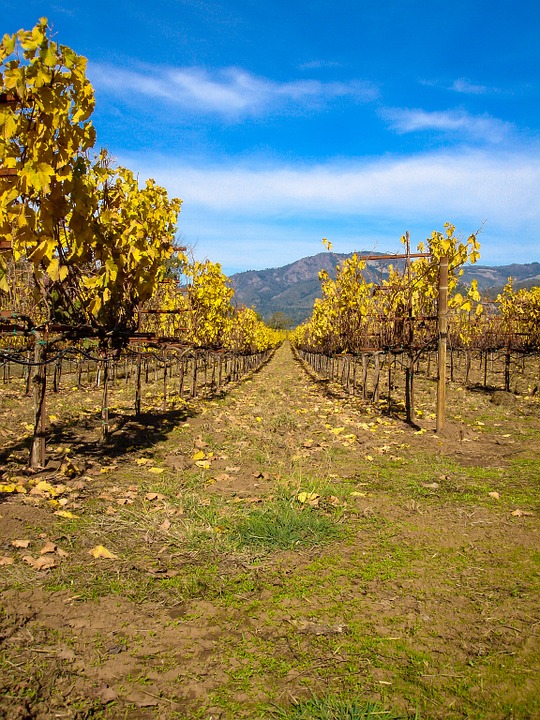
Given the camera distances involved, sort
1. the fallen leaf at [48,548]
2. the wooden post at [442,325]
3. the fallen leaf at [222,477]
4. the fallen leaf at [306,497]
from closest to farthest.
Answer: the fallen leaf at [48,548], the fallen leaf at [306,497], the fallen leaf at [222,477], the wooden post at [442,325]

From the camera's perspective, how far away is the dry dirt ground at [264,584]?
292 cm

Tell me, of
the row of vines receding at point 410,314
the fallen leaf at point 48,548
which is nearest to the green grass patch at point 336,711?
the fallen leaf at point 48,548

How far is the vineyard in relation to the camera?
297 centimetres

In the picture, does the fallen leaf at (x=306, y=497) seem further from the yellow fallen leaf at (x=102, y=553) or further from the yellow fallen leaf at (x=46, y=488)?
the yellow fallen leaf at (x=46, y=488)

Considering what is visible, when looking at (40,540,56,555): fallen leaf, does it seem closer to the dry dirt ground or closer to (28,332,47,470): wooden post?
the dry dirt ground

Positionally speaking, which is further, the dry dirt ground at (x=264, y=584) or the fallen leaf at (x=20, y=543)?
the fallen leaf at (x=20, y=543)

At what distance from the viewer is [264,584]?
168 inches

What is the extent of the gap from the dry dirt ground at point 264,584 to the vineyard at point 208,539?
0.02 metres

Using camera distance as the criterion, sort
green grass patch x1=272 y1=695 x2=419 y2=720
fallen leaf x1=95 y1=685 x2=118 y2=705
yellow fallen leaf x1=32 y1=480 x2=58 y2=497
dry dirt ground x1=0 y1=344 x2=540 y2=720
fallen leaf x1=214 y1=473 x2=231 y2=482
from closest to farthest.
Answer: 1. green grass patch x1=272 y1=695 x2=419 y2=720
2. fallen leaf x1=95 y1=685 x2=118 y2=705
3. dry dirt ground x1=0 y1=344 x2=540 y2=720
4. yellow fallen leaf x1=32 y1=480 x2=58 y2=497
5. fallen leaf x1=214 y1=473 x2=231 y2=482

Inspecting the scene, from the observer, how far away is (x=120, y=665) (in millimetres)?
3105

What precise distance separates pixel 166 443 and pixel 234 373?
17.8 metres

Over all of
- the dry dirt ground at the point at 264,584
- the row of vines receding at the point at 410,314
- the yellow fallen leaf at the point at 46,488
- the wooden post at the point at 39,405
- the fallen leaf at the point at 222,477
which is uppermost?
the row of vines receding at the point at 410,314

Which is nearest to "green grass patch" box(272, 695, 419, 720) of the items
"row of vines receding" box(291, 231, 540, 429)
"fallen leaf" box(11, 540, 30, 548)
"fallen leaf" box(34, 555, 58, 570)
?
"fallen leaf" box(34, 555, 58, 570)

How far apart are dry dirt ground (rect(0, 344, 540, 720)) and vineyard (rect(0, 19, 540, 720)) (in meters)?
0.02
